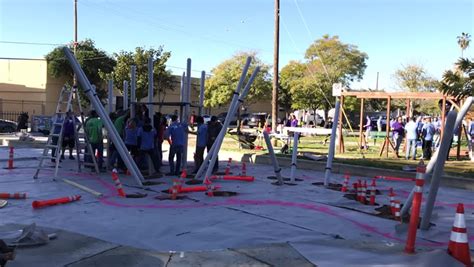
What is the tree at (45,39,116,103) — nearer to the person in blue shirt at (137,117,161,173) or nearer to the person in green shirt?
the person in green shirt

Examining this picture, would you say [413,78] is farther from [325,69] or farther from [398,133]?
[398,133]

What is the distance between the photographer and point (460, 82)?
41.1 ft

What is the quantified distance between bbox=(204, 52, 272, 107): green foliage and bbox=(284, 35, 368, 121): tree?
4.68 m

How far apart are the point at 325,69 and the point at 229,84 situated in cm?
1154

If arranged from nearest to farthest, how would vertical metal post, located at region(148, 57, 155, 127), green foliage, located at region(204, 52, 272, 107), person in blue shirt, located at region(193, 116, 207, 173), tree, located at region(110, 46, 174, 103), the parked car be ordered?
vertical metal post, located at region(148, 57, 155, 127), person in blue shirt, located at region(193, 116, 207, 173), the parked car, tree, located at region(110, 46, 174, 103), green foliage, located at region(204, 52, 272, 107)

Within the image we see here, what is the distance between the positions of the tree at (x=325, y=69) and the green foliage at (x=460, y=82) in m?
38.2

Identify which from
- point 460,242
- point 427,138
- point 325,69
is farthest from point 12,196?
point 325,69

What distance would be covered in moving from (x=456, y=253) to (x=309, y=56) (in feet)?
172

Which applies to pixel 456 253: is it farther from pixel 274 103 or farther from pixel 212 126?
pixel 274 103

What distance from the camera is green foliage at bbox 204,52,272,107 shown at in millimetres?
55625

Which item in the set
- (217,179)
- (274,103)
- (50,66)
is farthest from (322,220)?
(50,66)

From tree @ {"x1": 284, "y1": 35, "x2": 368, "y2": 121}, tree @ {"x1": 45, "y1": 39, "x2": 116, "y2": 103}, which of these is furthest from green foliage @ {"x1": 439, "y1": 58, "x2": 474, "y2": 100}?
tree @ {"x1": 45, "y1": 39, "x2": 116, "y2": 103}

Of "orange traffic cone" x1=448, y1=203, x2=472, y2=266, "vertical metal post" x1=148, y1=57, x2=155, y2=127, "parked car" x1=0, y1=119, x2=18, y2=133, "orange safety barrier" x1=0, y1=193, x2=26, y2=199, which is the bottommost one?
"orange safety barrier" x1=0, y1=193, x2=26, y2=199

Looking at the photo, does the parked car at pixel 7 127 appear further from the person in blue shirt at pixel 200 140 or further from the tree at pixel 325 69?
the tree at pixel 325 69
